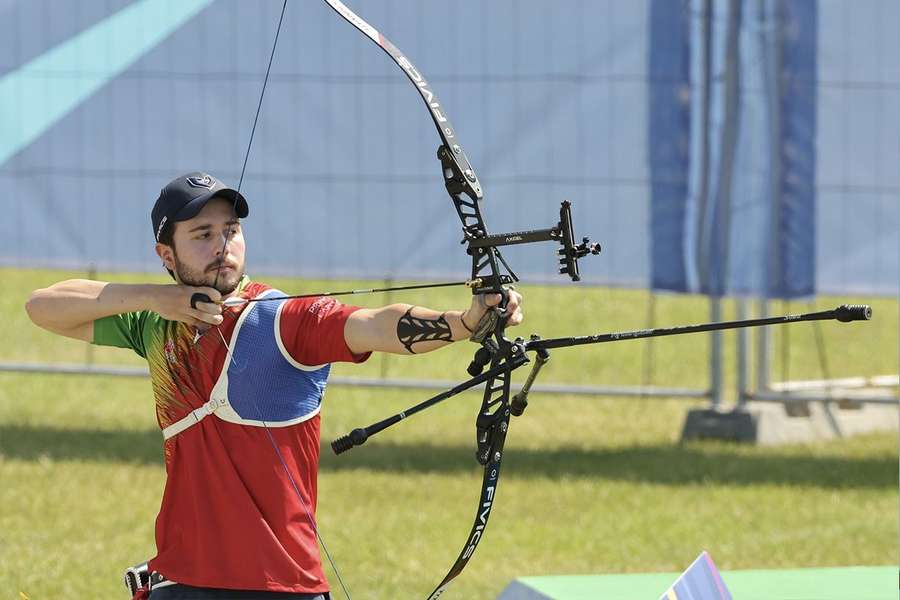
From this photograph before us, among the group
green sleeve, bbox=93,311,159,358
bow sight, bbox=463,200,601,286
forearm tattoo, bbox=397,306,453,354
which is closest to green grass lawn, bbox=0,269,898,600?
green sleeve, bbox=93,311,159,358

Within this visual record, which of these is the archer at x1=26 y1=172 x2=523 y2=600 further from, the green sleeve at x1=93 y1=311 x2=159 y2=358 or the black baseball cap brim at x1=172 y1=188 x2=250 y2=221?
the green sleeve at x1=93 y1=311 x2=159 y2=358

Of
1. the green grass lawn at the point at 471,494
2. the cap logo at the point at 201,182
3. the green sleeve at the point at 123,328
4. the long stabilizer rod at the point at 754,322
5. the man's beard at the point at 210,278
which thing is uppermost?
the cap logo at the point at 201,182

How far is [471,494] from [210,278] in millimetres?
4459

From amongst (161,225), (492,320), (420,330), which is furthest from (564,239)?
(161,225)

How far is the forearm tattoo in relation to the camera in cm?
304

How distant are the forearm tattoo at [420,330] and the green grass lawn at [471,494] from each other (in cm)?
294

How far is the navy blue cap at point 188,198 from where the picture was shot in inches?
127

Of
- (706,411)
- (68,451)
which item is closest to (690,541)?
(706,411)

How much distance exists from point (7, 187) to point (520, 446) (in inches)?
125

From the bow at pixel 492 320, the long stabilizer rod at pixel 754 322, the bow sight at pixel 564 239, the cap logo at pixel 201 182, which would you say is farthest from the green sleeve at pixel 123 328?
the long stabilizer rod at pixel 754 322

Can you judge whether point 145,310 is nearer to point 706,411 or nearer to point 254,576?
point 254,576

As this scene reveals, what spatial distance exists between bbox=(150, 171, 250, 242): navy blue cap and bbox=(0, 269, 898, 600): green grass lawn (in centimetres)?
286

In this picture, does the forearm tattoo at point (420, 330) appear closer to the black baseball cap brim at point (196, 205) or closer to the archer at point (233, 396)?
the archer at point (233, 396)

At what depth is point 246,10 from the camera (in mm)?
8508
